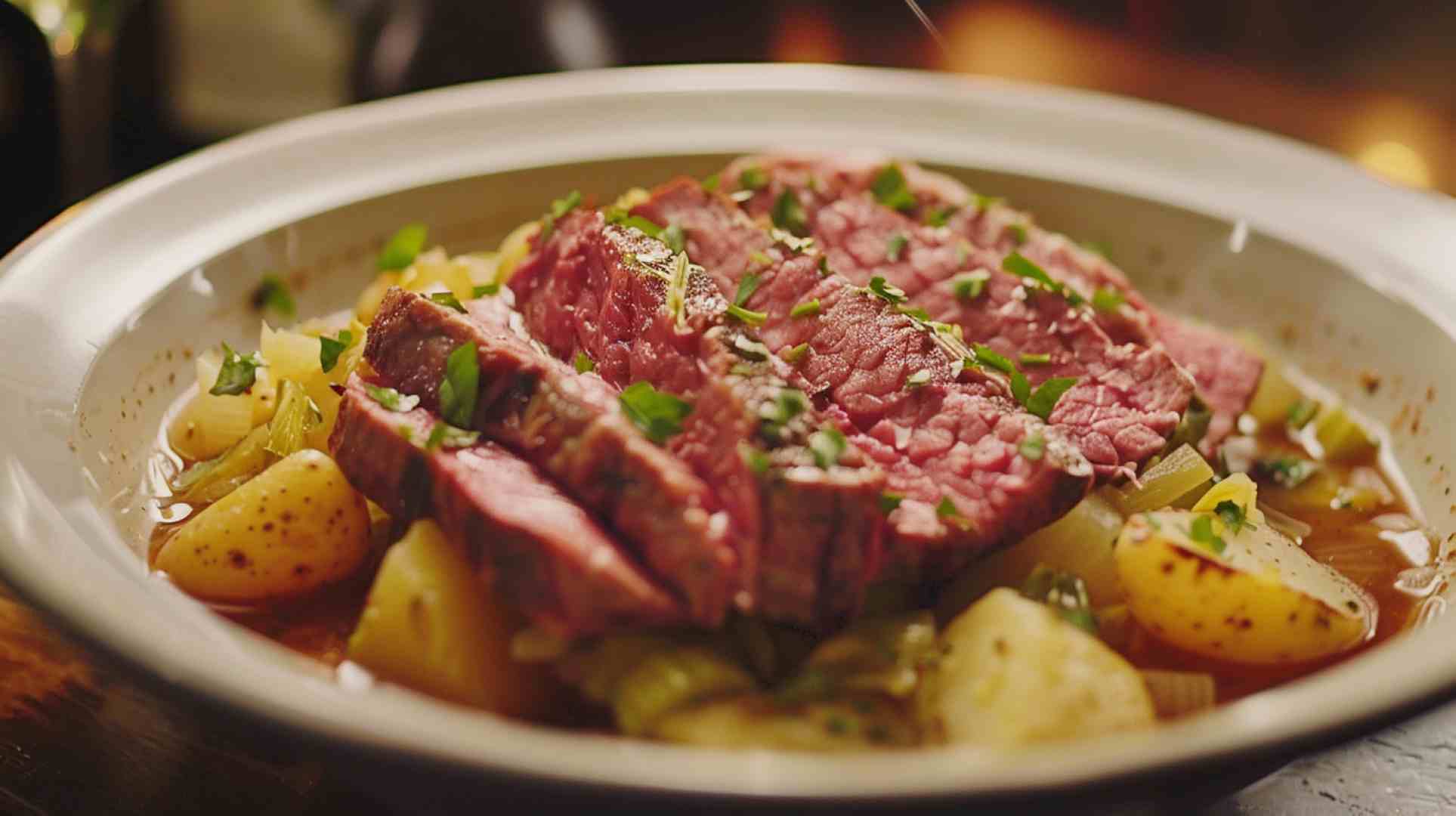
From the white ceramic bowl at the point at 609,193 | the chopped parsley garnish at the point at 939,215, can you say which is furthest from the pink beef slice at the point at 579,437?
the chopped parsley garnish at the point at 939,215

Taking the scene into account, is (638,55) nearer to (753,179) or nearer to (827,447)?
(753,179)

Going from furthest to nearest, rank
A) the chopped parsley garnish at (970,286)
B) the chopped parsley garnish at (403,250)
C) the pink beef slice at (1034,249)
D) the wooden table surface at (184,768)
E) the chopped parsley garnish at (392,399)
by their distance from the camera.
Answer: the chopped parsley garnish at (403,250) → the pink beef slice at (1034,249) → the chopped parsley garnish at (970,286) → the chopped parsley garnish at (392,399) → the wooden table surface at (184,768)

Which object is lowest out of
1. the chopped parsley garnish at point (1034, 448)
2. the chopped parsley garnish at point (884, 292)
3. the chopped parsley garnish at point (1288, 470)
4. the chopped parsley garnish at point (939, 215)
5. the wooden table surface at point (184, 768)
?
the wooden table surface at point (184, 768)

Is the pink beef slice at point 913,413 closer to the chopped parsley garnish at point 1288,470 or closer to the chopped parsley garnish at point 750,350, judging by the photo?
the chopped parsley garnish at point 750,350

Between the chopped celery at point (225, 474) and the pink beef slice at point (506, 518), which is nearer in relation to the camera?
the pink beef slice at point (506, 518)

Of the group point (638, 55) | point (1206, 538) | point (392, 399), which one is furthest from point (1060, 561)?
point (638, 55)

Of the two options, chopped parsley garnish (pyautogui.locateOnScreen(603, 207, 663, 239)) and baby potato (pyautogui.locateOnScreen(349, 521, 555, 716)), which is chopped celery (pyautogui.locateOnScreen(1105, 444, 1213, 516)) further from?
baby potato (pyautogui.locateOnScreen(349, 521, 555, 716))

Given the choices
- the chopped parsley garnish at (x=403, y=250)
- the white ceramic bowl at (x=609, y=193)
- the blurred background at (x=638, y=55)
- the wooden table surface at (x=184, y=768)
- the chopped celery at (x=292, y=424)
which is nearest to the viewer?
the white ceramic bowl at (x=609, y=193)
